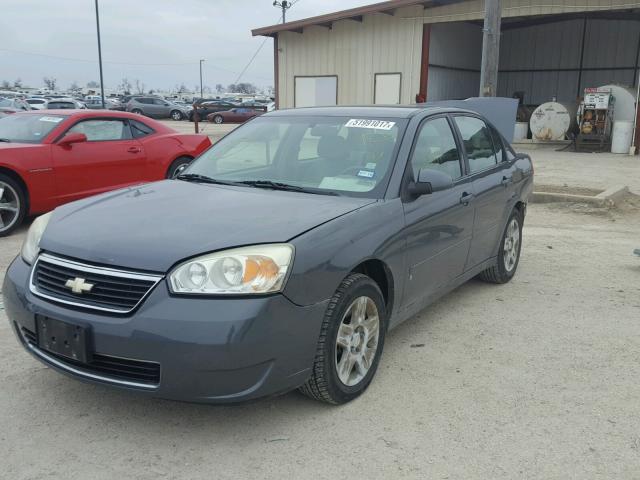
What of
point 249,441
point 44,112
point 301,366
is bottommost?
point 249,441

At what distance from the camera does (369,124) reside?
157 inches

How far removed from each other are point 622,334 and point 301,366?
8.67ft

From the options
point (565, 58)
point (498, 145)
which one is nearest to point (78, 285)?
point (498, 145)

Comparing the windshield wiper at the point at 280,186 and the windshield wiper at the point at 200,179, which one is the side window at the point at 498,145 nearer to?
the windshield wiper at the point at 280,186

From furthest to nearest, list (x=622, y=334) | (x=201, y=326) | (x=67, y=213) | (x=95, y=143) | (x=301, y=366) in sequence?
1. (x=95, y=143)
2. (x=622, y=334)
3. (x=67, y=213)
4. (x=301, y=366)
5. (x=201, y=326)

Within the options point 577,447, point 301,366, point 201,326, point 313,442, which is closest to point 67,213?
point 201,326

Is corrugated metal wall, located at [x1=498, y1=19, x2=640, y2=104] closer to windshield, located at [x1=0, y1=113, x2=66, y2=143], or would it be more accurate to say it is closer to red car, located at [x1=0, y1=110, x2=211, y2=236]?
red car, located at [x1=0, y1=110, x2=211, y2=236]

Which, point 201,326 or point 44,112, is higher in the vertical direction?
point 44,112

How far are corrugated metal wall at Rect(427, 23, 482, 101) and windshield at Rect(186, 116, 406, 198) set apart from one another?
705 inches

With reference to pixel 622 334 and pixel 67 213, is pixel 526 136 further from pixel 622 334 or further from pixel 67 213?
pixel 67 213

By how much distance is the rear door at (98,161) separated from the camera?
734cm

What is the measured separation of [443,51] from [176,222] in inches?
812

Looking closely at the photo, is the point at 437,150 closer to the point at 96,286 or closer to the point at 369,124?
the point at 369,124

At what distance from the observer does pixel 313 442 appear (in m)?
2.87
